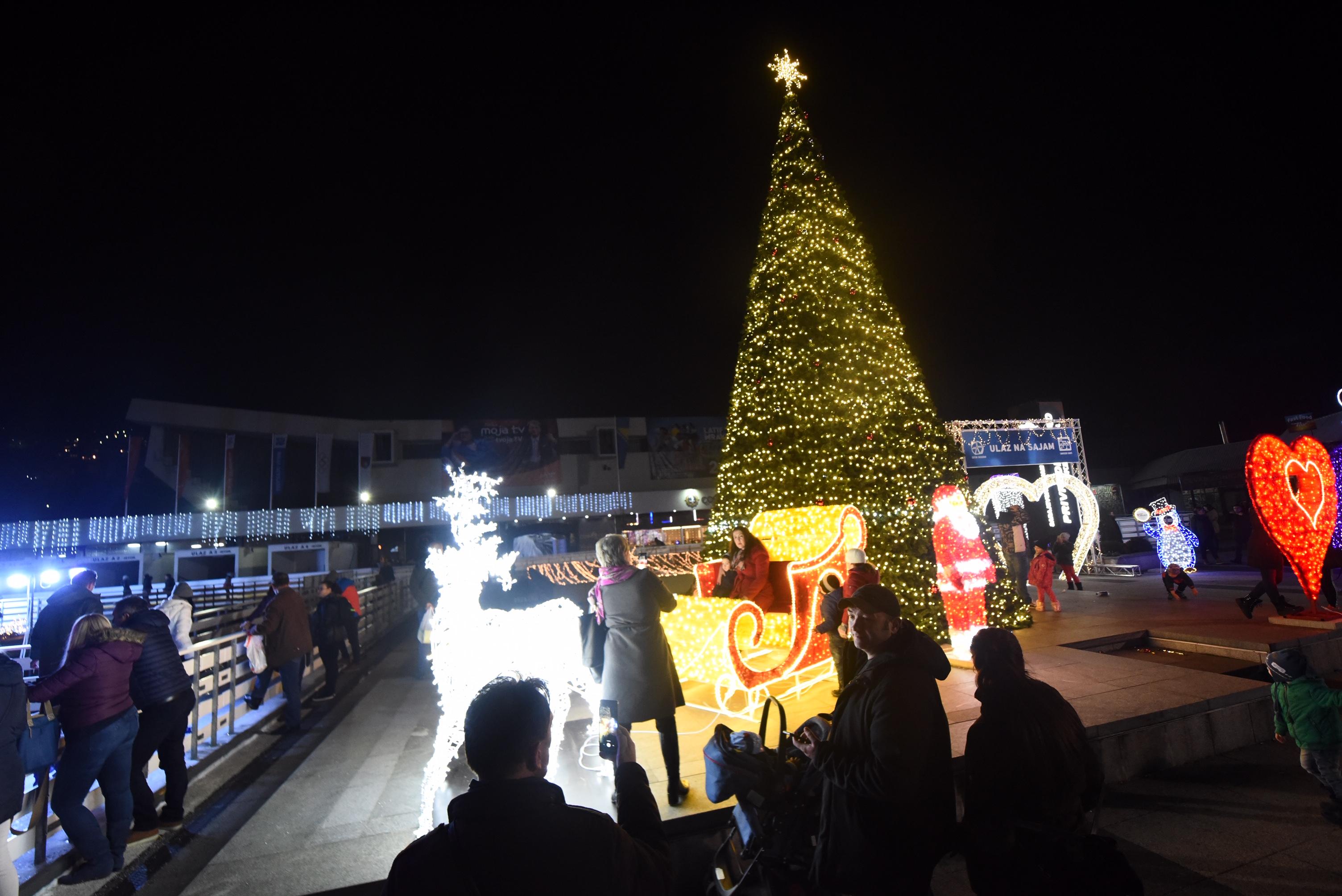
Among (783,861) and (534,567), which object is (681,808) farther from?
(534,567)

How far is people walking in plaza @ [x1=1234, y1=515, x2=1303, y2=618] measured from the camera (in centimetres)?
773

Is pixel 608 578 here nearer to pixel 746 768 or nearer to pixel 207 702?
pixel 746 768

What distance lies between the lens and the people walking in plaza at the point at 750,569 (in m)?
6.44

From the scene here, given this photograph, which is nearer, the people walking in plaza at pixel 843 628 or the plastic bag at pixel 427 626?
the people walking in plaza at pixel 843 628

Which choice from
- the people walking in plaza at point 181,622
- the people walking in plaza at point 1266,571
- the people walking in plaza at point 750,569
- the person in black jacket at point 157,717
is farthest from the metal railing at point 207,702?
the people walking in plaza at point 1266,571

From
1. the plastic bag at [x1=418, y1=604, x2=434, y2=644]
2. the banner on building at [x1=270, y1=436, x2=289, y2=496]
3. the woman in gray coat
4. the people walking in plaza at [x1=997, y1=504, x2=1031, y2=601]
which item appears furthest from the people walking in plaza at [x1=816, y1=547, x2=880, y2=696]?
the banner on building at [x1=270, y1=436, x2=289, y2=496]

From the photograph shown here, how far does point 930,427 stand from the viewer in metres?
8.81

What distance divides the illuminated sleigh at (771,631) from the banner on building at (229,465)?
35.1 meters

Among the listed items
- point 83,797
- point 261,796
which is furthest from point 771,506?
point 83,797

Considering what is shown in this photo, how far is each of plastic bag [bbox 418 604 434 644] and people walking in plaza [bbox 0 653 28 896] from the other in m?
5.51

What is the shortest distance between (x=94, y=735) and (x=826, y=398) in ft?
25.6

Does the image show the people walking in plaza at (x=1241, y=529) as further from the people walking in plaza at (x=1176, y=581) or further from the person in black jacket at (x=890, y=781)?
the person in black jacket at (x=890, y=781)

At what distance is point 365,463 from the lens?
35094 mm

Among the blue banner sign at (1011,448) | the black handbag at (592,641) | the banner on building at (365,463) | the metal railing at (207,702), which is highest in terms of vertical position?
the banner on building at (365,463)
